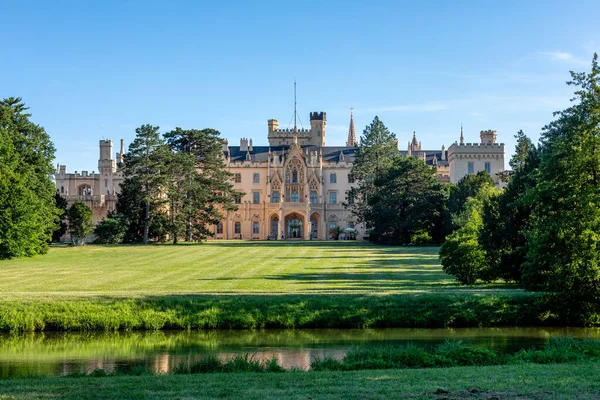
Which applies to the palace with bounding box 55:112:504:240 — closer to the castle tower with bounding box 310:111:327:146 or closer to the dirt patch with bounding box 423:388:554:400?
the castle tower with bounding box 310:111:327:146

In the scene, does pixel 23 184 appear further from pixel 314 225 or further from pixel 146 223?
pixel 314 225

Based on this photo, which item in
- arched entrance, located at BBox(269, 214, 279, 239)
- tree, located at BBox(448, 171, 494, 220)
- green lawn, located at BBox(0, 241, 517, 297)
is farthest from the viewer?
arched entrance, located at BBox(269, 214, 279, 239)

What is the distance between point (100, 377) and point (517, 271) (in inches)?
830

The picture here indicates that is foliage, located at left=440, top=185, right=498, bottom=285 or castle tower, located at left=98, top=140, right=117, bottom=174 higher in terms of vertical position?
castle tower, located at left=98, top=140, right=117, bottom=174

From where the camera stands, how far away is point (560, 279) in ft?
73.4

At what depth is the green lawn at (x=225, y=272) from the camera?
29.2 m

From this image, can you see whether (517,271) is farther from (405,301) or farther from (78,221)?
(78,221)

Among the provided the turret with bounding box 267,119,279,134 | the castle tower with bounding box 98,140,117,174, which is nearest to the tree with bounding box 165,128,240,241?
the castle tower with bounding box 98,140,117,174

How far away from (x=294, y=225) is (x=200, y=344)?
7552 cm

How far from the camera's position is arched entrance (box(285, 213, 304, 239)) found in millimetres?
95375

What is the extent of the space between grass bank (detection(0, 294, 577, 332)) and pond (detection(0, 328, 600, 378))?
0.51m

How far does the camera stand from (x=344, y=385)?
40.4 feet

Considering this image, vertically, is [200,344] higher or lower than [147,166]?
lower

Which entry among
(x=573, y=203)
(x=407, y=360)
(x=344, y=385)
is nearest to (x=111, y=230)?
(x=573, y=203)
